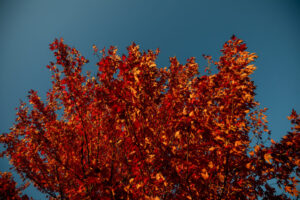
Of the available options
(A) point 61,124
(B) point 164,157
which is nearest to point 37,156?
(A) point 61,124

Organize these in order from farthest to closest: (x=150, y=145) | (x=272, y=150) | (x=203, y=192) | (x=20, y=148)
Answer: (x=20, y=148)
(x=203, y=192)
(x=150, y=145)
(x=272, y=150)

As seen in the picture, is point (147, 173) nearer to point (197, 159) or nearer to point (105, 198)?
point (197, 159)

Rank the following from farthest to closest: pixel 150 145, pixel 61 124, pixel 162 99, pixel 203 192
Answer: pixel 61 124 < pixel 162 99 < pixel 203 192 < pixel 150 145

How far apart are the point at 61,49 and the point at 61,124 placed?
11.4 feet

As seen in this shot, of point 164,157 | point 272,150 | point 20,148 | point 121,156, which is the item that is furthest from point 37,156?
point 272,150

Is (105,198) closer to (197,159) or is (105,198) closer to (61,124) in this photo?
(197,159)

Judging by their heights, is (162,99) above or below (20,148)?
below

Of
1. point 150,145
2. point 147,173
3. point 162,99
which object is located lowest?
point 147,173

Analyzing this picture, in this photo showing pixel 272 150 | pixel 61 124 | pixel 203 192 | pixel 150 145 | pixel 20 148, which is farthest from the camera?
pixel 20 148

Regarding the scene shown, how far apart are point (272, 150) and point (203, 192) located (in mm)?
2428

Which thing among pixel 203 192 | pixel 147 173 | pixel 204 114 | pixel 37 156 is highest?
pixel 37 156

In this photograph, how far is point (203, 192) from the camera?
4.30 metres

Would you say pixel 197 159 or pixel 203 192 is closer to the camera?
pixel 197 159

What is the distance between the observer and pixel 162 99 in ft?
17.6
